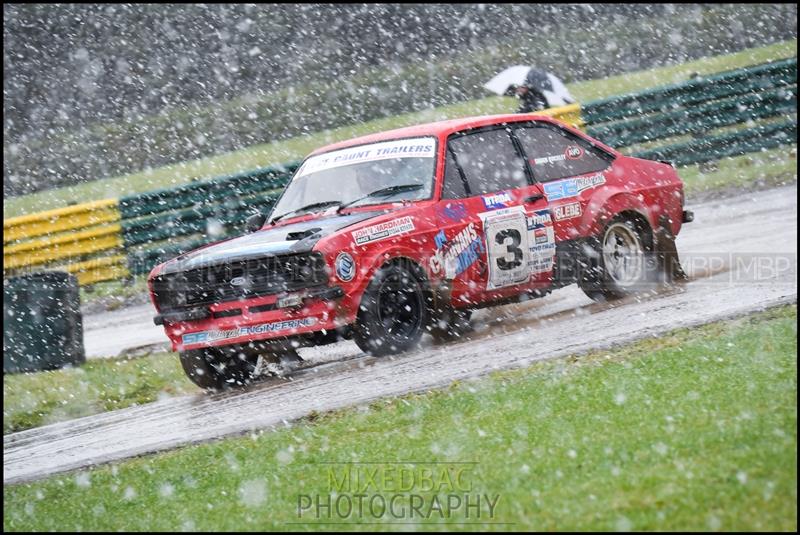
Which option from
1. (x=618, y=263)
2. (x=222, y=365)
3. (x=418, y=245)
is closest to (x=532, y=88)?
(x=618, y=263)

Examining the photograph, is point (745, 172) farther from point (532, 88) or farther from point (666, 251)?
point (666, 251)

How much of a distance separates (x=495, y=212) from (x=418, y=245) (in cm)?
83

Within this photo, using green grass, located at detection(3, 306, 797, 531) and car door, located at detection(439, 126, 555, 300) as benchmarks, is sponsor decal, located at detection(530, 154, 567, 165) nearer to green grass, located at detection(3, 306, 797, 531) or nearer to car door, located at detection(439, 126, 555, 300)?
car door, located at detection(439, 126, 555, 300)

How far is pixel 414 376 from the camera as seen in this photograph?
783 centimetres

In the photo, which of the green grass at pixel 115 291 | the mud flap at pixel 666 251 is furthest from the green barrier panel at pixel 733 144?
the mud flap at pixel 666 251

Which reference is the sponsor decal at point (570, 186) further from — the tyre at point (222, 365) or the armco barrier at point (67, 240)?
the armco barrier at point (67, 240)

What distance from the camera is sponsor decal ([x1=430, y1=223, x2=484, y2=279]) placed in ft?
29.0

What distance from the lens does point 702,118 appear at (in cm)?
1823

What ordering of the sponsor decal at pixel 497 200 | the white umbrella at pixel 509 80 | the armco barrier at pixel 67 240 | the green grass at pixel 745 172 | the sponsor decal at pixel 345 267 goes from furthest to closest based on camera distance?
the white umbrella at pixel 509 80 → the armco barrier at pixel 67 240 → the green grass at pixel 745 172 → the sponsor decal at pixel 497 200 → the sponsor decal at pixel 345 267

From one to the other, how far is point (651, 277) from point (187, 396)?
13.5ft

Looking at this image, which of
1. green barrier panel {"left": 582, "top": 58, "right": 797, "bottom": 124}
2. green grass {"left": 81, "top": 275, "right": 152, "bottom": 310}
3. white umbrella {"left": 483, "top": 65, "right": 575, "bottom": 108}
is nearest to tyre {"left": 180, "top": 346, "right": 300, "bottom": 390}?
green grass {"left": 81, "top": 275, "right": 152, "bottom": 310}

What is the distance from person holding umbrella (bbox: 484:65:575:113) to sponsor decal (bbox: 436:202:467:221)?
8.60 meters

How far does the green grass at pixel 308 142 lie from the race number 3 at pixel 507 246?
60.4 ft

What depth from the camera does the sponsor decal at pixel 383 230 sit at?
27.6 ft
